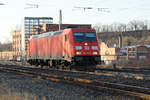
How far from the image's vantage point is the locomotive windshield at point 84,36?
76.2ft

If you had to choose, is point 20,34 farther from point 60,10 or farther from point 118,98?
point 118,98

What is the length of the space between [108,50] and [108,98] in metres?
63.2

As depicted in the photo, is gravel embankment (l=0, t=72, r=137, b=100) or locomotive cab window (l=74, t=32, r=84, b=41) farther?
locomotive cab window (l=74, t=32, r=84, b=41)

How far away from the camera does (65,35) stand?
77.8 ft

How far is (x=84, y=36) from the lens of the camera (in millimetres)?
23625

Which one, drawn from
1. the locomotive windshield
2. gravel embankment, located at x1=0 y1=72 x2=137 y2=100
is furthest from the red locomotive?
gravel embankment, located at x1=0 y1=72 x2=137 y2=100

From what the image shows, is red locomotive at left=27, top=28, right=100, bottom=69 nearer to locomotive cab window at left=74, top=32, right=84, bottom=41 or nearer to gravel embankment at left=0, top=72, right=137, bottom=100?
locomotive cab window at left=74, top=32, right=84, bottom=41

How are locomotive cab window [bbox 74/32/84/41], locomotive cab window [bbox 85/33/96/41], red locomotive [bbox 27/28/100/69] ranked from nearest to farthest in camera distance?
red locomotive [bbox 27/28/100/69] < locomotive cab window [bbox 74/32/84/41] < locomotive cab window [bbox 85/33/96/41]

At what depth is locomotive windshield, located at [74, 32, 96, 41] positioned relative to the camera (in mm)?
23234

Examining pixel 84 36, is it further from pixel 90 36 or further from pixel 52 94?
pixel 52 94

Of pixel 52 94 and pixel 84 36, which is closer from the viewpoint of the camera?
pixel 52 94

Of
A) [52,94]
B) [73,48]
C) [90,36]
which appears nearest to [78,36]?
[90,36]

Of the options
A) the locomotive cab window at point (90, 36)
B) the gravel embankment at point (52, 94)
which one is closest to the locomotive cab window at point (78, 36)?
the locomotive cab window at point (90, 36)

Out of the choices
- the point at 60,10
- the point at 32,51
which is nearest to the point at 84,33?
the point at 32,51
